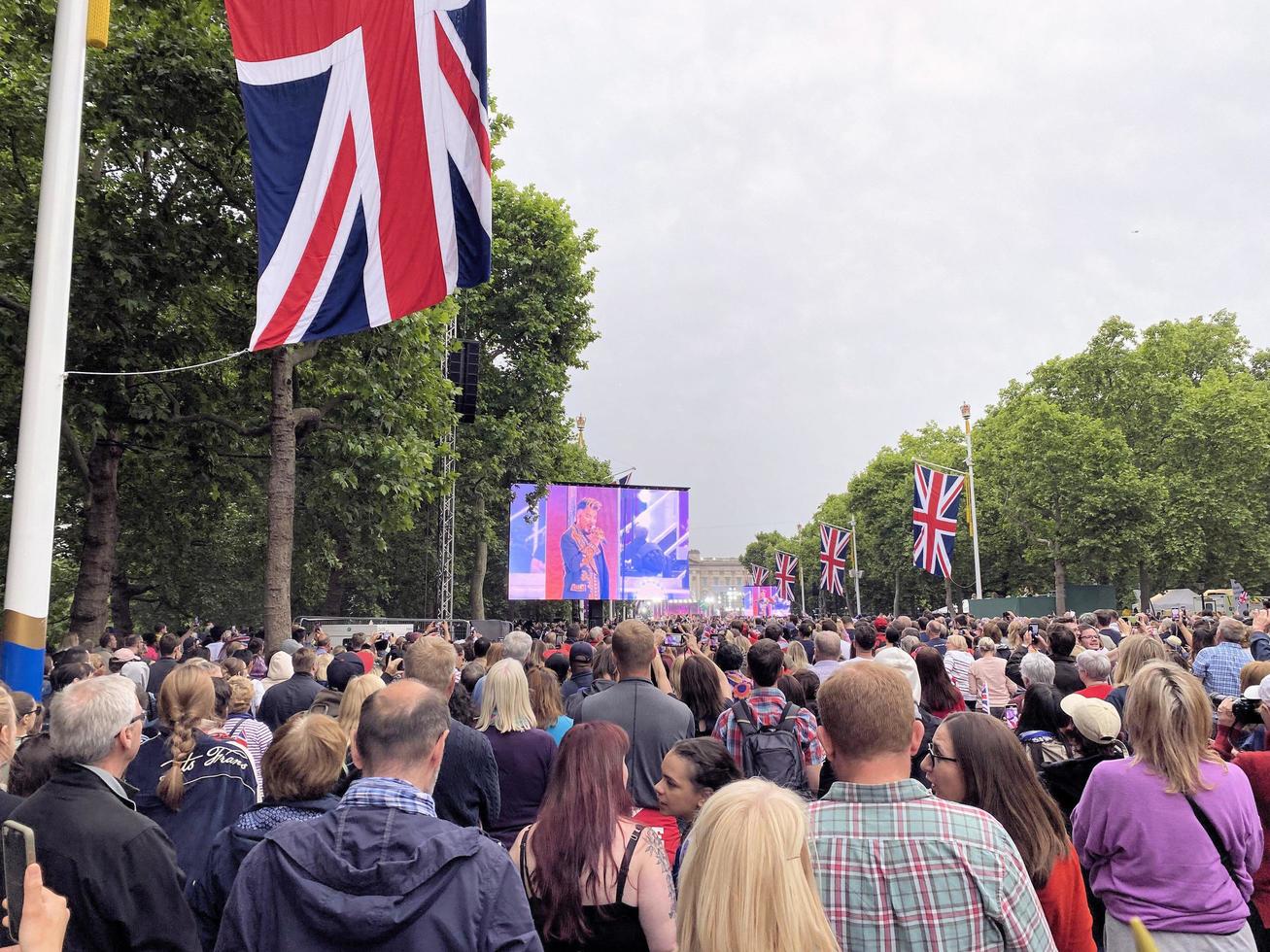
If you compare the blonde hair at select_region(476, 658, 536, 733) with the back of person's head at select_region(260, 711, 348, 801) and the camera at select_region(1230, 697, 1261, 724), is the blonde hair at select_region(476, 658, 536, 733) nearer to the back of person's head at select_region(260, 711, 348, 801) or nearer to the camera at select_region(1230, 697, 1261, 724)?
the back of person's head at select_region(260, 711, 348, 801)

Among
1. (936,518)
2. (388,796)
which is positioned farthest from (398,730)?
(936,518)

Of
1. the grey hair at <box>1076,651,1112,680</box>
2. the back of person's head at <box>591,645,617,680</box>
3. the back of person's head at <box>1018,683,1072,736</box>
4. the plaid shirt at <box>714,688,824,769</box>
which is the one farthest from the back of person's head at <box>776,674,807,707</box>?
the grey hair at <box>1076,651,1112,680</box>

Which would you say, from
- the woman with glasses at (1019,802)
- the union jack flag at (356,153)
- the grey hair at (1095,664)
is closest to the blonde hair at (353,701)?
the woman with glasses at (1019,802)

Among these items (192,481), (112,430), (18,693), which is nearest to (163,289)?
(112,430)

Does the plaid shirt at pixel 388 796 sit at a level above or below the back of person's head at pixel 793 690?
above

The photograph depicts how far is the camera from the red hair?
10.2 feet

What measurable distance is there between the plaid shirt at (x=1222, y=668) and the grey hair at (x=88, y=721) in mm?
8353

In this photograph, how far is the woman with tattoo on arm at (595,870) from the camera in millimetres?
3096

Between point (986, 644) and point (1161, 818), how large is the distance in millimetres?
6929

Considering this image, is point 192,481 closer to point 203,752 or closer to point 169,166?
Answer: point 169,166

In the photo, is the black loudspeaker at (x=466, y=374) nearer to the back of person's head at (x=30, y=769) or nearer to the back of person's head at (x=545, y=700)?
the back of person's head at (x=545, y=700)

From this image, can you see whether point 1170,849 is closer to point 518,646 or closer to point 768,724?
point 768,724

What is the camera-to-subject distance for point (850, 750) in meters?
2.68

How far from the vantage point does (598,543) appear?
32.4m
